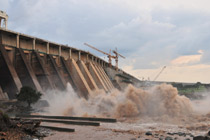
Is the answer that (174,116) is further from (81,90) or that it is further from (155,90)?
(81,90)

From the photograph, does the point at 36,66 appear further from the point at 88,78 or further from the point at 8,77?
the point at 88,78

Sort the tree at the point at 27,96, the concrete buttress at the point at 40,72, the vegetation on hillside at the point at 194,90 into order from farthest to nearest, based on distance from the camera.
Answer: the vegetation on hillside at the point at 194,90
the concrete buttress at the point at 40,72
the tree at the point at 27,96

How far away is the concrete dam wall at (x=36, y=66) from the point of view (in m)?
22.9

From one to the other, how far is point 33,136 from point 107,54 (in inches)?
3182

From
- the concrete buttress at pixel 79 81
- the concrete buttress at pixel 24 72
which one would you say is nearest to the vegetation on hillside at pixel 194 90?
the concrete buttress at pixel 79 81

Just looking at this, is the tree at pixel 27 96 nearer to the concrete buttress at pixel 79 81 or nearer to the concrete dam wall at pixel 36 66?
→ the concrete dam wall at pixel 36 66

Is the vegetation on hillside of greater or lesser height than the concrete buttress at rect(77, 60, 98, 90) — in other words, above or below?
below

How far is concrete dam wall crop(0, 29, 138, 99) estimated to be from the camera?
75.1 feet

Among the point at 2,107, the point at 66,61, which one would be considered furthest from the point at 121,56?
the point at 2,107

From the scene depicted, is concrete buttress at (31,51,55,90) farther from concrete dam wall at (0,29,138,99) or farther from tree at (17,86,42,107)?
tree at (17,86,42,107)

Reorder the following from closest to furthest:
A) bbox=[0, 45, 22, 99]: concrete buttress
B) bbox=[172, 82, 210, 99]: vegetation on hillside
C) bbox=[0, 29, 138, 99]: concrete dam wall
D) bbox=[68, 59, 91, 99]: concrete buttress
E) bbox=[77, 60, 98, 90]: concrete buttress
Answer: bbox=[0, 45, 22, 99]: concrete buttress → bbox=[0, 29, 138, 99]: concrete dam wall → bbox=[68, 59, 91, 99]: concrete buttress → bbox=[77, 60, 98, 90]: concrete buttress → bbox=[172, 82, 210, 99]: vegetation on hillside

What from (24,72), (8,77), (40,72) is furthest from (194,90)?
(8,77)

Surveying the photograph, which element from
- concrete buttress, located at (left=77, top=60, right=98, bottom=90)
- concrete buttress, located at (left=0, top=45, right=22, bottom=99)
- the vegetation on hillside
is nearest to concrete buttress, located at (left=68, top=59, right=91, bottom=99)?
concrete buttress, located at (left=77, top=60, right=98, bottom=90)

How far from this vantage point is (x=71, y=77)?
34531mm
